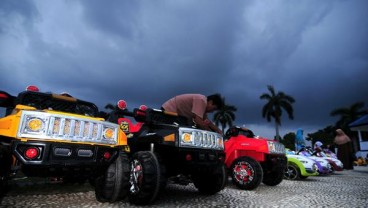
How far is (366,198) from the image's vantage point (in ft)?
15.4

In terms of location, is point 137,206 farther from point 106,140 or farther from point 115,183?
point 106,140

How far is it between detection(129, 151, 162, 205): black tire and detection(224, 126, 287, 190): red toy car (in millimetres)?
2785

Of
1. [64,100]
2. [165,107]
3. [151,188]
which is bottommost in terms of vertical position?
[151,188]

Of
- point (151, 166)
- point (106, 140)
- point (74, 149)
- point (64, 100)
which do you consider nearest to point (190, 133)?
point (151, 166)

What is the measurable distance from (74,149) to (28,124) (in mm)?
509

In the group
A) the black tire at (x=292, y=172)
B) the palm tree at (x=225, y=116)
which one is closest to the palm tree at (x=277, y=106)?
the palm tree at (x=225, y=116)

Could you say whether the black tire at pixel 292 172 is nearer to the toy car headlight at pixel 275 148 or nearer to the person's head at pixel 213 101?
the toy car headlight at pixel 275 148

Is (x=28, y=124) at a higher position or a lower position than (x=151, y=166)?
higher

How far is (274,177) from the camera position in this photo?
6344 mm

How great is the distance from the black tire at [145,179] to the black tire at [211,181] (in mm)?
1149

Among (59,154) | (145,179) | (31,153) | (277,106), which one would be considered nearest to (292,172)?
(145,179)

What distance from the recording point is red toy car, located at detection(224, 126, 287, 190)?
560 cm

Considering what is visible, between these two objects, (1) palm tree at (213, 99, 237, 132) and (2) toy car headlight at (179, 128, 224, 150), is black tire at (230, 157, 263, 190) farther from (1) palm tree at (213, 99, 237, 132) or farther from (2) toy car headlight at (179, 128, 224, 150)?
(1) palm tree at (213, 99, 237, 132)

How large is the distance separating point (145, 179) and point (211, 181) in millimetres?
1612
